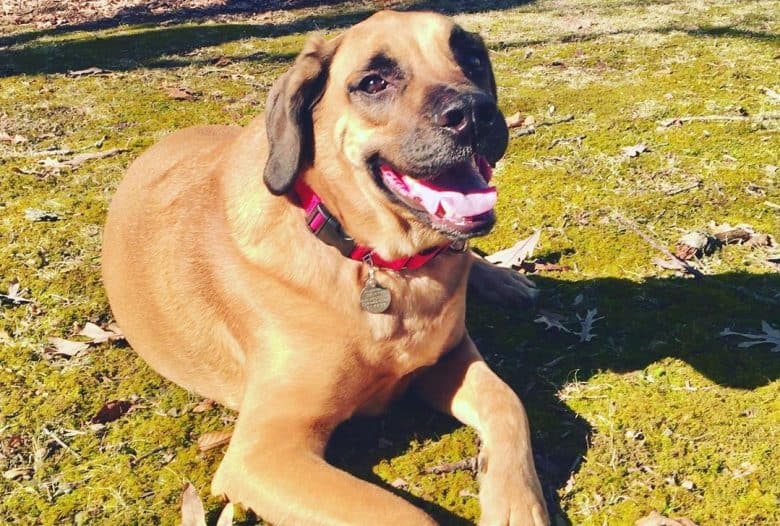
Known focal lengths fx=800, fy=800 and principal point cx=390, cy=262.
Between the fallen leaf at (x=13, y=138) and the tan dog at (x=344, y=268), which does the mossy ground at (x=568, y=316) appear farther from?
the tan dog at (x=344, y=268)

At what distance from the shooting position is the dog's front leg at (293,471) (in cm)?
281

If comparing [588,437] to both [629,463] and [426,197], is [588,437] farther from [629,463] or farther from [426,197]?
[426,197]

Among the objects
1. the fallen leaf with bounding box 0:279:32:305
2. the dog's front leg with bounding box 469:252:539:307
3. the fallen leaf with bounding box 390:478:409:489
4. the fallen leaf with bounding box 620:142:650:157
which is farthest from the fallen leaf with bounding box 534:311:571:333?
the fallen leaf with bounding box 0:279:32:305

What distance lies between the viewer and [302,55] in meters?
3.52

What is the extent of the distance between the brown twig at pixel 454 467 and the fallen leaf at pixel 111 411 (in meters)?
1.49

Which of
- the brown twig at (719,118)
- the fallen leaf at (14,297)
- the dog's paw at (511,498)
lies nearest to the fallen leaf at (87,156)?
the fallen leaf at (14,297)

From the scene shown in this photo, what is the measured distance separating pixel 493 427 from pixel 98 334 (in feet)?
7.52

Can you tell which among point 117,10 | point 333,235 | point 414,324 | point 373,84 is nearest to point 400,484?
point 414,324

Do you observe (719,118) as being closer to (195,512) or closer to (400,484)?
(400,484)

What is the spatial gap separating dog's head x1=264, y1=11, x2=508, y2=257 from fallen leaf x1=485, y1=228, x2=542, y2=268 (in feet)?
4.55

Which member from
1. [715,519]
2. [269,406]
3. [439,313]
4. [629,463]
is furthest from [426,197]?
[715,519]

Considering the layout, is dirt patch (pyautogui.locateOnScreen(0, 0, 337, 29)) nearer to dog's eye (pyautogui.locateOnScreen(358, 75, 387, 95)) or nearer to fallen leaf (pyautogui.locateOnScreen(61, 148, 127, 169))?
fallen leaf (pyautogui.locateOnScreen(61, 148, 127, 169))

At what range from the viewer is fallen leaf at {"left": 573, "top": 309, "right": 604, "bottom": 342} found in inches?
156

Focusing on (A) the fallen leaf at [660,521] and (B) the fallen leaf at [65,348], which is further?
(B) the fallen leaf at [65,348]
